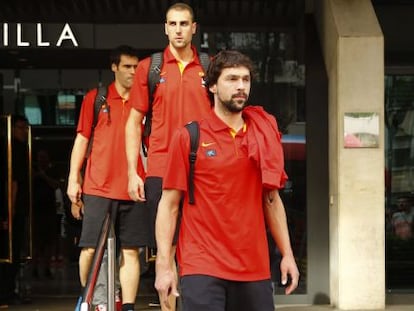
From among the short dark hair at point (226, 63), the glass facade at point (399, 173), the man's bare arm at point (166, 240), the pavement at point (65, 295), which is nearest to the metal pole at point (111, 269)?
the man's bare arm at point (166, 240)

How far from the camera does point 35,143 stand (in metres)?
12.7

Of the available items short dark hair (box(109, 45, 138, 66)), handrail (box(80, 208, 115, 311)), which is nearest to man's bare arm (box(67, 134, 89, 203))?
short dark hair (box(109, 45, 138, 66))

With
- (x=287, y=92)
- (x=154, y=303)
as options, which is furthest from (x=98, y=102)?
(x=287, y=92)

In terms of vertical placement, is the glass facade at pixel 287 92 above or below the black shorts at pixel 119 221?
above

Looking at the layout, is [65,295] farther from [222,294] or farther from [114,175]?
[222,294]

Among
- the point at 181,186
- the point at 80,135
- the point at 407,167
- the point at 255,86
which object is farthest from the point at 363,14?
the point at 181,186

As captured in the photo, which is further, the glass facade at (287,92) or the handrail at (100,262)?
the glass facade at (287,92)

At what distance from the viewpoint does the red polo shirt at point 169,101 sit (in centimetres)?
648

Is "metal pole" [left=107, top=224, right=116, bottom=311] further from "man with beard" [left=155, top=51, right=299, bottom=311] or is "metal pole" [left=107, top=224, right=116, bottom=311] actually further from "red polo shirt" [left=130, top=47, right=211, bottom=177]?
"man with beard" [left=155, top=51, right=299, bottom=311]

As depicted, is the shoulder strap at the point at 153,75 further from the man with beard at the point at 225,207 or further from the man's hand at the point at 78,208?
the man's hand at the point at 78,208

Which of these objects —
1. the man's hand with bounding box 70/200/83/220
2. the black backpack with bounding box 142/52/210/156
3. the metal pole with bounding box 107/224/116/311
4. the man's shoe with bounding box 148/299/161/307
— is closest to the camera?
the metal pole with bounding box 107/224/116/311

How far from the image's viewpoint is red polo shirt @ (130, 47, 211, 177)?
6.48 m

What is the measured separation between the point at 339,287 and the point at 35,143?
15.4 feet

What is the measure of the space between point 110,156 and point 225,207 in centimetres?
278
